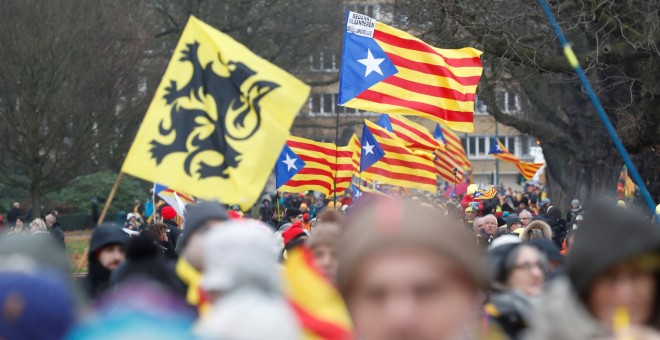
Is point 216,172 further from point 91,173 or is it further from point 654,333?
point 91,173

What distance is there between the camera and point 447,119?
1451 centimetres

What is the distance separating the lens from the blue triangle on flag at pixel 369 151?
62.3 ft

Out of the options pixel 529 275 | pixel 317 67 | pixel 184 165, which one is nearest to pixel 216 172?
pixel 184 165

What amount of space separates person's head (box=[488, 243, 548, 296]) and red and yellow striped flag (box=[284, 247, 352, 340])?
116 centimetres

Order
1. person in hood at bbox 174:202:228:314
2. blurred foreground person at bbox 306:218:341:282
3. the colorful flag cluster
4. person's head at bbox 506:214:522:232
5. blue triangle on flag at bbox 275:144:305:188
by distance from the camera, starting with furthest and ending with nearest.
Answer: the colorful flag cluster → blue triangle on flag at bbox 275:144:305:188 → person's head at bbox 506:214:522:232 → blurred foreground person at bbox 306:218:341:282 → person in hood at bbox 174:202:228:314

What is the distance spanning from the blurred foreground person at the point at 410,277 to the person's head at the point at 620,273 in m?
0.57

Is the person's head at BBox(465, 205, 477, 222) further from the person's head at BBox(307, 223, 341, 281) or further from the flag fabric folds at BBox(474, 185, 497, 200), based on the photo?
the person's head at BBox(307, 223, 341, 281)

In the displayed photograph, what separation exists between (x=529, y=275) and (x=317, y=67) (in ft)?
132

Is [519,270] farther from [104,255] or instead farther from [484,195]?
[484,195]

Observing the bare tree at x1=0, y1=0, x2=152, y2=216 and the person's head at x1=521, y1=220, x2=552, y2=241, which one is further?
the bare tree at x1=0, y1=0, x2=152, y2=216

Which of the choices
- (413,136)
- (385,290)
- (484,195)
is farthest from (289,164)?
(385,290)

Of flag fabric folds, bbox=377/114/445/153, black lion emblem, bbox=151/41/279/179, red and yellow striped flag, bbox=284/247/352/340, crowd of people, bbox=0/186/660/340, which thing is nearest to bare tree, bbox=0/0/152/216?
flag fabric folds, bbox=377/114/445/153

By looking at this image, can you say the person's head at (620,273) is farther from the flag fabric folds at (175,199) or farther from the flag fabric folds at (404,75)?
the flag fabric folds at (175,199)

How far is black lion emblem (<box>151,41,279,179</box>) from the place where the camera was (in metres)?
8.06
